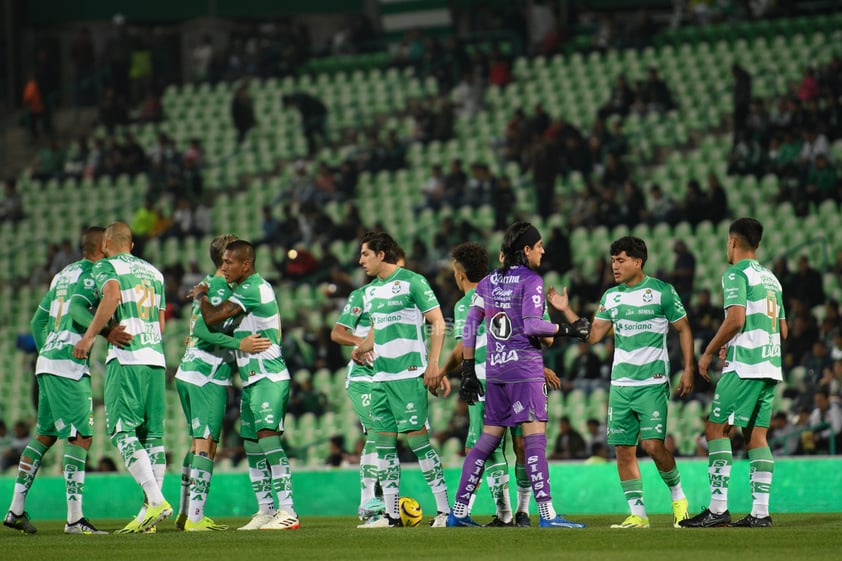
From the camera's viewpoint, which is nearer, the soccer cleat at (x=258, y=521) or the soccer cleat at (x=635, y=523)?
the soccer cleat at (x=635, y=523)

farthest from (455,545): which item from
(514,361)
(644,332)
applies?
(644,332)

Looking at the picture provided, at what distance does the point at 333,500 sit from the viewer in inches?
625

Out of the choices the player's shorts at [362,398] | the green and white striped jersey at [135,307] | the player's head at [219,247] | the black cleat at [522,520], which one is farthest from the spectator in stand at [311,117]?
the black cleat at [522,520]

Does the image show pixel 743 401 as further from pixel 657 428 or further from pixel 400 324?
pixel 400 324

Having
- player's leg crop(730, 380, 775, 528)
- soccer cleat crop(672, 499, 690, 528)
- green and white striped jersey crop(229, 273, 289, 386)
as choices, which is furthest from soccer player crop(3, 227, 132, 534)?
player's leg crop(730, 380, 775, 528)

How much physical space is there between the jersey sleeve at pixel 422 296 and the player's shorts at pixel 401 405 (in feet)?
1.91

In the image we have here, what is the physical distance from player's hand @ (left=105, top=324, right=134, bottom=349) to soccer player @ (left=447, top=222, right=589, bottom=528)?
278cm

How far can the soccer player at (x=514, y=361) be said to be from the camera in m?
10.3

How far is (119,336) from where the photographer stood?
36.9 ft

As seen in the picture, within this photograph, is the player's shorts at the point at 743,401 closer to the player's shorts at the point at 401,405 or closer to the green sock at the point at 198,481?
the player's shorts at the point at 401,405

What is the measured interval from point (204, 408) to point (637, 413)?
11.4ft

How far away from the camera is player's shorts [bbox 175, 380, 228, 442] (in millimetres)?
11258

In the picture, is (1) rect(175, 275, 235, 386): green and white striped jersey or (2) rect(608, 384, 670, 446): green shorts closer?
(2) rect(608, 384, 670, 446): green shorts

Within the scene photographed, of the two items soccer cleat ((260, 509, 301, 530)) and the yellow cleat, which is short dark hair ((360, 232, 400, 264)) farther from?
the yellow cleat
